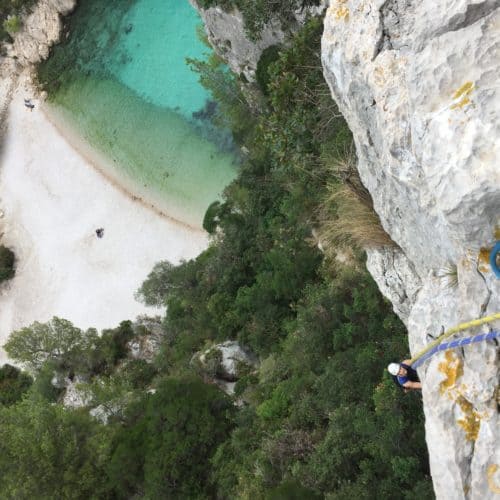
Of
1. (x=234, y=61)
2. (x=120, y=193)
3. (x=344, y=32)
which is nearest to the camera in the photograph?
(x=344, y=32)

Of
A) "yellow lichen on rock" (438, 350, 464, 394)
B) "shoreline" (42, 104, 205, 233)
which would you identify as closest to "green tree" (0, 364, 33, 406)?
"shoreline" (42, 104, 205, 233)

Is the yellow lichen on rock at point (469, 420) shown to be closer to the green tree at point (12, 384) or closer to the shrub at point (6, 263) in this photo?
the green tree at point (12, 384)

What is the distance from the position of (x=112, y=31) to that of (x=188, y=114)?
8.40 m

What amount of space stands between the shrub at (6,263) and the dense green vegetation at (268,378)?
10086 mm

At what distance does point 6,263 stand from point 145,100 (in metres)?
13.3

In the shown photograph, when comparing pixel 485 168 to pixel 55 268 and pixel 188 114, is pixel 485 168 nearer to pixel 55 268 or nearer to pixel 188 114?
pixel 188 114

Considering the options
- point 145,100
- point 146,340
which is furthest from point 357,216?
point 145,100

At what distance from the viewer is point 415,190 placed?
5445 millimetres

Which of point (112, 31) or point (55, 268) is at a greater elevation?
point (112, 31)

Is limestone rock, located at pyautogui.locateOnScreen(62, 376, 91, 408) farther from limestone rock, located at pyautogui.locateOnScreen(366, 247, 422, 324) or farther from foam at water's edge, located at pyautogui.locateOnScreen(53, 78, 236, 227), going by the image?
limestone rock, located at pyautogui.locateOnScreen(366, 247, 422, 324)

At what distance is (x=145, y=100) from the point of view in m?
25.7

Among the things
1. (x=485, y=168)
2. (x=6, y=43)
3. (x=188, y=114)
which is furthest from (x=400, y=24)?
(x=6, y=43)

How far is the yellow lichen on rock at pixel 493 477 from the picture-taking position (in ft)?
14.4

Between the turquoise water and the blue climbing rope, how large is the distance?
60.0 feet
